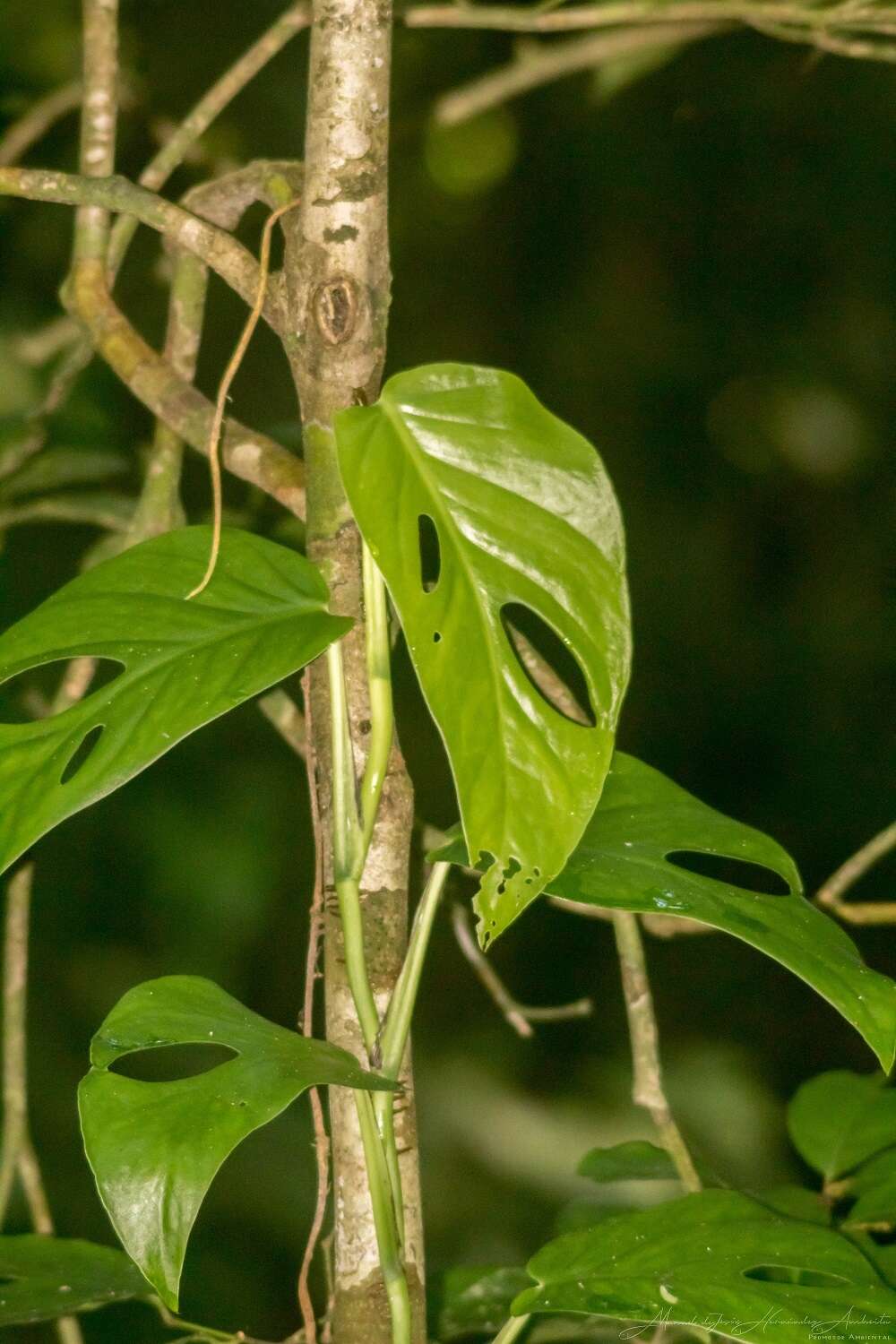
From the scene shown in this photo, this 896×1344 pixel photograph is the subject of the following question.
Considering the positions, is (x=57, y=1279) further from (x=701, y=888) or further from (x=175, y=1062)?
(x=175, y=1062)

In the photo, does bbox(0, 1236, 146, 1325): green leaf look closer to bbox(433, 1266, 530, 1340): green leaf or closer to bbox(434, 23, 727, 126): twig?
bbox(433, 1266, 530, 1340): green leaf

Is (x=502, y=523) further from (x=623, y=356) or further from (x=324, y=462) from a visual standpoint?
(x=623, y=356)

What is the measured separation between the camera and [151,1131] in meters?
0.50

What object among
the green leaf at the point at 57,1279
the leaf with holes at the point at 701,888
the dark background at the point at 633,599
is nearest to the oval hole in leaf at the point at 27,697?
the dark background at the point at 633,599

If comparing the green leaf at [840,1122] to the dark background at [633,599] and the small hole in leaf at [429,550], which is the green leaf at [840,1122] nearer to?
the small hole in leaf at [429,550]

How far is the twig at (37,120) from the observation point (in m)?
1.32

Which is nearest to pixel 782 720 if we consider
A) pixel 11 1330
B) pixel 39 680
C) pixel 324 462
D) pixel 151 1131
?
pixel 39 680

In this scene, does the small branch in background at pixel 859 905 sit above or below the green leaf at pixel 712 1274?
above

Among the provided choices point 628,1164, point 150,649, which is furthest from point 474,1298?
point 150,649

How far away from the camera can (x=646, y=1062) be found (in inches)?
34.1

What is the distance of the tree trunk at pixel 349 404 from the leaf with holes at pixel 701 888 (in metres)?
0.06

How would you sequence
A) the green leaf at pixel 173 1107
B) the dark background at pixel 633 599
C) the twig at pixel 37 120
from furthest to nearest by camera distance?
the dark background at pixel 633 599
the twig at pixel 37 120
the green leaf at pixel 173 1107

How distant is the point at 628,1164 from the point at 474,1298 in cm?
13

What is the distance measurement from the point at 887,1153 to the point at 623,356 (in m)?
1.16
